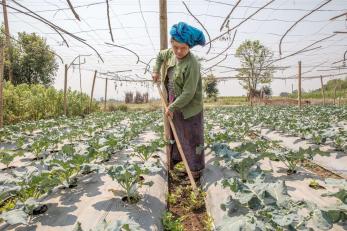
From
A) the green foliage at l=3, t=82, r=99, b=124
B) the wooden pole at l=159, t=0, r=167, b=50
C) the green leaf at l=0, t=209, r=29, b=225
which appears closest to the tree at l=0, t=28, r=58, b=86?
the green foliage at l=3, t=82, r=99, b=124

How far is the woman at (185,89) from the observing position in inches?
135

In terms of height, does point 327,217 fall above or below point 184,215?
above

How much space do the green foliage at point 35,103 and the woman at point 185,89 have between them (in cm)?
1066

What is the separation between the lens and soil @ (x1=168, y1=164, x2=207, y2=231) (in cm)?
293

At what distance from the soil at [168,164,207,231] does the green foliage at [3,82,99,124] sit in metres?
10.9

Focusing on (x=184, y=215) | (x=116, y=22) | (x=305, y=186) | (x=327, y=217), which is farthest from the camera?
(x=116, y=22)

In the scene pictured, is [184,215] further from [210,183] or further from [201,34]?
[201,34]

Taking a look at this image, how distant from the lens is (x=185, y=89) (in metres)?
3.58

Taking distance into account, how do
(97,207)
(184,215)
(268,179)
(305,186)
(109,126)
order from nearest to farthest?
(97,207) → (184,215) → (305,186) → (268,179) → (109,126)

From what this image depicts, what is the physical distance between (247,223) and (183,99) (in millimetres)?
2036

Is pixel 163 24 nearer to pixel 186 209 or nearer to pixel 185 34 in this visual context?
pixel 185 34

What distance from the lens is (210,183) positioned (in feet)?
11.7

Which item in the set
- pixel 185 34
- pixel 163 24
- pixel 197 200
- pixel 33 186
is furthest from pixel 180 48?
pixel 33 186

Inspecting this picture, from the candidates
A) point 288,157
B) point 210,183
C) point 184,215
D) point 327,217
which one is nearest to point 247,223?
point 327,217
